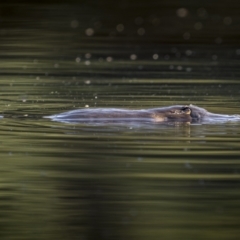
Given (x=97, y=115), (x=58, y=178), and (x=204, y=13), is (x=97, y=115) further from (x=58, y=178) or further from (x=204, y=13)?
(x=204, y=13)

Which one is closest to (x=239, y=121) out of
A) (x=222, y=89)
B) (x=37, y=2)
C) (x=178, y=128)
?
(x=178, y=128)

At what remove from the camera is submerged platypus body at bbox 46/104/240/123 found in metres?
13.6

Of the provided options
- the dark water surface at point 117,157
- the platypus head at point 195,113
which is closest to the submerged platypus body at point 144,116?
the platypus head at point 195,113

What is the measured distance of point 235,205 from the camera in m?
8.70

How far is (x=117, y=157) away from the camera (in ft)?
36.1

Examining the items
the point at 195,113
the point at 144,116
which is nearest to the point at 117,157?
the point at 144,116

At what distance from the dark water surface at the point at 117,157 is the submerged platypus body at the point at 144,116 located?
0.31 m

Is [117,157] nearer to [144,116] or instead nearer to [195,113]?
[144,116]

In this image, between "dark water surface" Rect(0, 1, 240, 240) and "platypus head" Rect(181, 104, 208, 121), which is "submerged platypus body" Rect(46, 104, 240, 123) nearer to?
"platypus head" Rect(181, 104, 208, 121)

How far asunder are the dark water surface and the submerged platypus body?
1.00 ft

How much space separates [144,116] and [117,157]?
268cm

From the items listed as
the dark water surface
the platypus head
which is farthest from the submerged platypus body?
the dark water surface

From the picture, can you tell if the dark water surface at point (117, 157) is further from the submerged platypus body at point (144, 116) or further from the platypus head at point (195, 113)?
the platypus head at point (195, 113)

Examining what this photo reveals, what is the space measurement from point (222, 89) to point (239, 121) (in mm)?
4455
